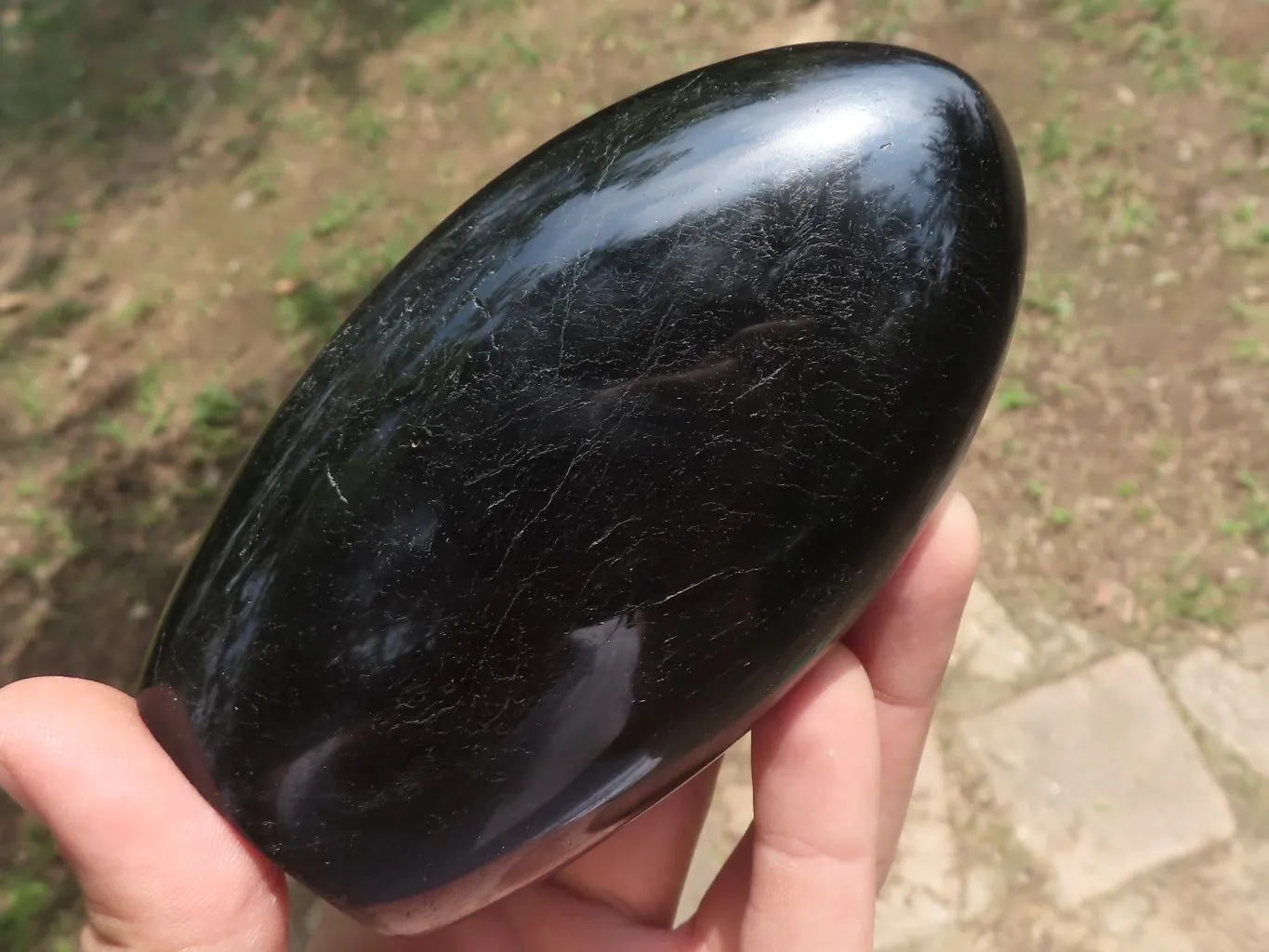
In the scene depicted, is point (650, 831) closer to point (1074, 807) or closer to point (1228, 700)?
point (1074, 807)

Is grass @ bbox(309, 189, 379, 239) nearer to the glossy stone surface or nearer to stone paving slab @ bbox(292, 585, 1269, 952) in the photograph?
stone paving slab @ bbox(292, 585, 1269, 952)

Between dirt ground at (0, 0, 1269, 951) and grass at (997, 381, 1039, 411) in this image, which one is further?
grass at (997, 381, 1039, 411)

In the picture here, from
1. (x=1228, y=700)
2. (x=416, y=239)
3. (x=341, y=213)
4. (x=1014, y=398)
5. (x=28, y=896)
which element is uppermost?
(x=341, y=213)

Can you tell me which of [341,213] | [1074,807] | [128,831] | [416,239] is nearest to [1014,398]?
[1074,807]

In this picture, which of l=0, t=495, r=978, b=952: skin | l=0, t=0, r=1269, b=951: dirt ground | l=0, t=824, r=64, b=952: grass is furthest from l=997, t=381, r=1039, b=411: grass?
l=0, t=824, r=64, b=952: grass

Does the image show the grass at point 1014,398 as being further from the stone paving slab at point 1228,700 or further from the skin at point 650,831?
the skin at point 650,831

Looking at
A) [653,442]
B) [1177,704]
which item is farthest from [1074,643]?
[653,442]
